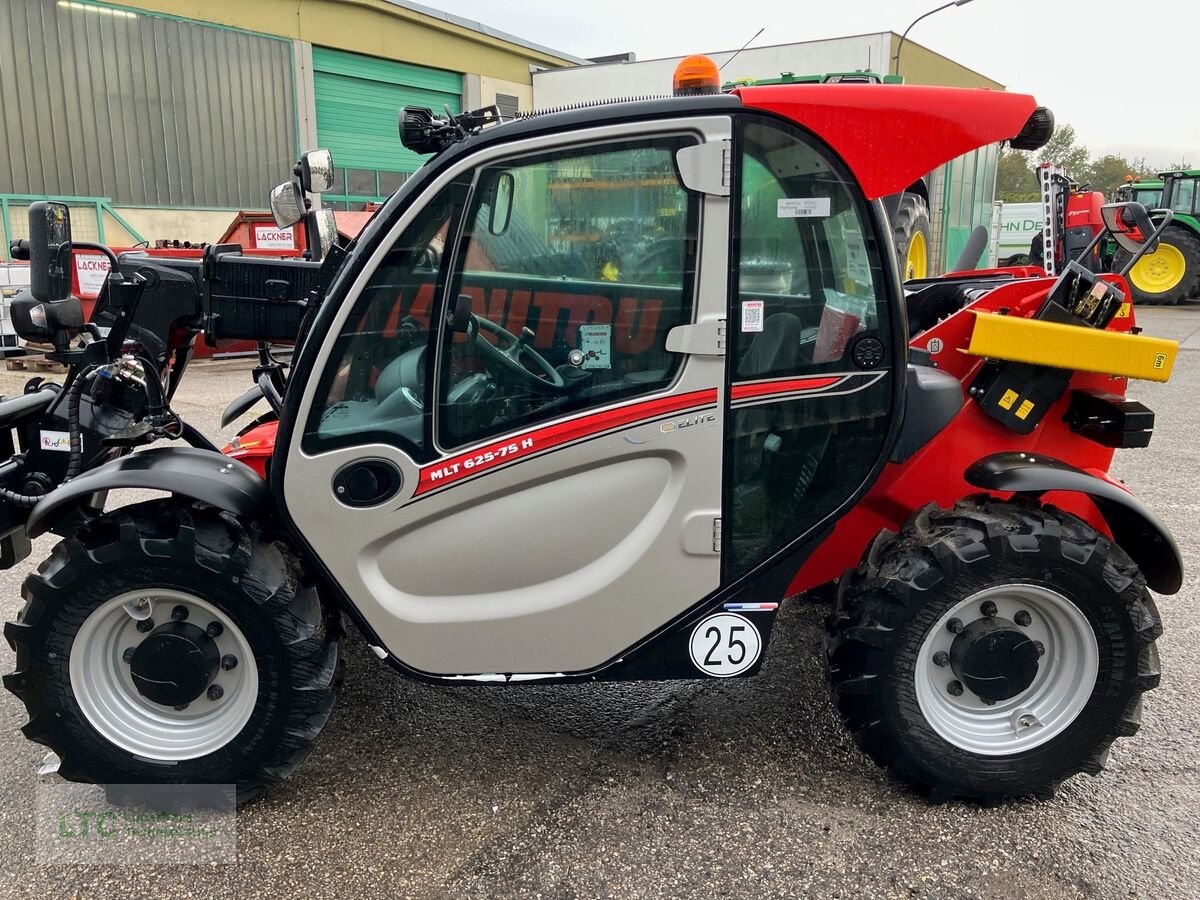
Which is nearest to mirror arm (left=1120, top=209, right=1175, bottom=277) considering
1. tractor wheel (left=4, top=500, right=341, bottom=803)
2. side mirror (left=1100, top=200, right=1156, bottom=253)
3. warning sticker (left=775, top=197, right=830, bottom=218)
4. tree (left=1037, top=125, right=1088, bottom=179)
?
side mirror (left=1100, top=200, right=1156, bottom=253)

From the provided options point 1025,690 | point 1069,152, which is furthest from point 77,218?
point 1069,152

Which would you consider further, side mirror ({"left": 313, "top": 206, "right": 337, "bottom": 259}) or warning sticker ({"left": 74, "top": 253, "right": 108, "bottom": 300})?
warning sticker ({"left": 74, "top": 253, "right": 108, "bottom": 300})

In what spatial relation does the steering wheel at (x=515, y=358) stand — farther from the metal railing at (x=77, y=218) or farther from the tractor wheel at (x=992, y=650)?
the metal railing at (x=77, y=218)

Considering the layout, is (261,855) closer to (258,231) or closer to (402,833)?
(402,833)

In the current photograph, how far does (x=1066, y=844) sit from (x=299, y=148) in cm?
1915

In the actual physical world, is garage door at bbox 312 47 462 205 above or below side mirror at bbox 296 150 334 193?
above

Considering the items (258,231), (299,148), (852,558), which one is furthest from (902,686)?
(299,148)

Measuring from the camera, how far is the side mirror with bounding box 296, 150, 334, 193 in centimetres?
316

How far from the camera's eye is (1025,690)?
2.84 meters

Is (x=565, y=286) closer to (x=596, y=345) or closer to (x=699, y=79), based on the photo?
(x=596, y=345)

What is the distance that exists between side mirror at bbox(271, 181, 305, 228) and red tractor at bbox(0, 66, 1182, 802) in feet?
1.40

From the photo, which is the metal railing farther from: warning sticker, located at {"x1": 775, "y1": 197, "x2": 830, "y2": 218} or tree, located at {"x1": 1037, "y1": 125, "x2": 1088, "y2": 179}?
tree, located at {"x1": 1037, "y1": 125, "x2": 1088, "y2": 179}

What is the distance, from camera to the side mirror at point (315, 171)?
3164 millimetres
